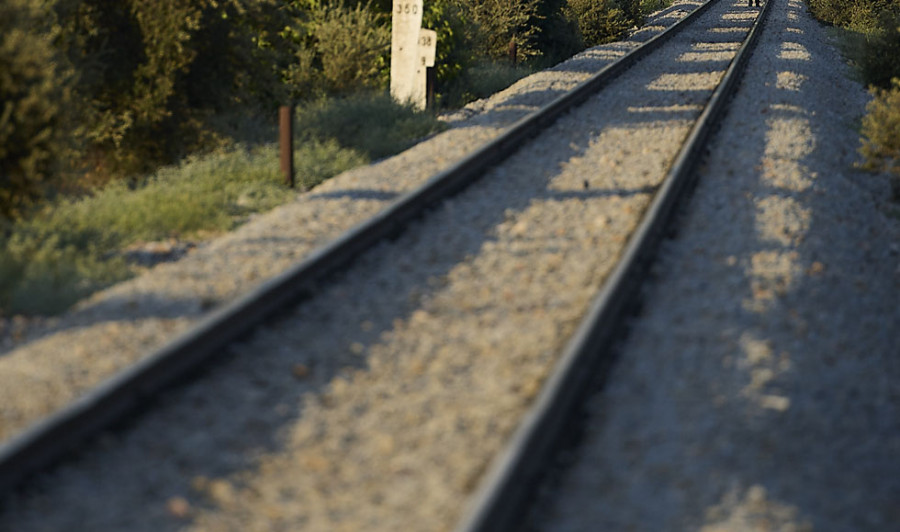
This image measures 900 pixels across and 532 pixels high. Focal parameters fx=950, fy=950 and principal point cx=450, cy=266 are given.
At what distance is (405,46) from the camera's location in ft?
46.1

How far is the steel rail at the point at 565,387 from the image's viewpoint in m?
3.77

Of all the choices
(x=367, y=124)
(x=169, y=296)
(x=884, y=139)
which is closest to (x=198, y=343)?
(x=169, y=296)

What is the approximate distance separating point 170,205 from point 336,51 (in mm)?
7087

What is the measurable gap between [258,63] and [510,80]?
6.96m

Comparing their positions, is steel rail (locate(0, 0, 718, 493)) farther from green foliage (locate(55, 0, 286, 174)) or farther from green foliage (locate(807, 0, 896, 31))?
green foliage (locate(807, 0, 896, 31))

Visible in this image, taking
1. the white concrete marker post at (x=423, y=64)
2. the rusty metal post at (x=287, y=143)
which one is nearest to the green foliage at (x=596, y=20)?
the white concrete marker post at (x=423, y=64)

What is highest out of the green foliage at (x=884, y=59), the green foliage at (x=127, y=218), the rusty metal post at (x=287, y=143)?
the green foliage at (x=884, y=59)

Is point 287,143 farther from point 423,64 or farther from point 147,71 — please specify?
point 423,64

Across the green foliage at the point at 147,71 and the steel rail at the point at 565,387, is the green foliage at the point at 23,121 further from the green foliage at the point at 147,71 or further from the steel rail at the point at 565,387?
the steel rail at the point at 565,387

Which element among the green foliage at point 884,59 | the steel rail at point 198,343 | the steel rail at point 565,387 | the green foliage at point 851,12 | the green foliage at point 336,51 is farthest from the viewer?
the green foliage at point 851,12

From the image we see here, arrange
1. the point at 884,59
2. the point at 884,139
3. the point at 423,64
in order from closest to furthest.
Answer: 1. the point at 884,139
2. the point at 423,64
3. the point at 884,59

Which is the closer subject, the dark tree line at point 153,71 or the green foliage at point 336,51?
the dark tree line at point 153,71

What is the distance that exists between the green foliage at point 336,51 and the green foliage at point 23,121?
707 cm

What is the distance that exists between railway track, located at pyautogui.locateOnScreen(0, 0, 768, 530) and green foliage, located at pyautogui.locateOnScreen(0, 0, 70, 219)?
2667 millimetres
